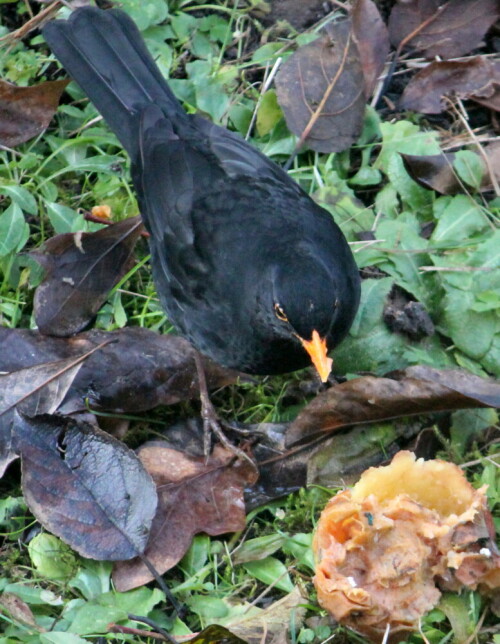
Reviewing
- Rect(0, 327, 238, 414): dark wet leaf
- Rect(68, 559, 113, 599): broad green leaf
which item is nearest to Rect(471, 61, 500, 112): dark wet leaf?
Rect(0, 327, 238, 414): dark wet leaf

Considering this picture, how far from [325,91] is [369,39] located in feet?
1.57

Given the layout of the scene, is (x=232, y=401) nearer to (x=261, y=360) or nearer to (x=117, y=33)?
(x=261, y=360)

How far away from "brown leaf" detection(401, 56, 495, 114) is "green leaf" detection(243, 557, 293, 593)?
329 cm

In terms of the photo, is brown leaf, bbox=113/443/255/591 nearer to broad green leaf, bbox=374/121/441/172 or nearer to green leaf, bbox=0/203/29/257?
green leaf, bbox=0/203/29/257

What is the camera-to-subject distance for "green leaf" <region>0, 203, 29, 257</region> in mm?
6031

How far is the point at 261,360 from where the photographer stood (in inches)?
202

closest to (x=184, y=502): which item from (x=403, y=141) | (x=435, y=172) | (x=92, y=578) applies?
(x=92, y=578)

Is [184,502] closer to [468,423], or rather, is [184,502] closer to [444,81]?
[468,423]

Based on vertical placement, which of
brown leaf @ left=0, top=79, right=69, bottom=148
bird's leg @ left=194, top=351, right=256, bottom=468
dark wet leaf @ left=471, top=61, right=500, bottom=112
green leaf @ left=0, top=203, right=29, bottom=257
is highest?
brown leaf @ left=0, top=79, right=69, bottom=148

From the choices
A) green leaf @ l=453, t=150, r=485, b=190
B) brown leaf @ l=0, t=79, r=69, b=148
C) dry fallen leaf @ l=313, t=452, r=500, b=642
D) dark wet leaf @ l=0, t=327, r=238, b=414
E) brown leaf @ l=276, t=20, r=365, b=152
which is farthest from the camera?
brown leaf @ l=0, t=79, r=69, b=148

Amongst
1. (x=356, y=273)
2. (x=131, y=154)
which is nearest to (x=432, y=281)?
(x=356, y=273)

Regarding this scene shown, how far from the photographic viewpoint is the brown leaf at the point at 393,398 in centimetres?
470

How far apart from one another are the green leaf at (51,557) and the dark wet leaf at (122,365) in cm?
76

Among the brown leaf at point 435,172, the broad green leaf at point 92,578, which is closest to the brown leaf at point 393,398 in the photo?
the broad green leaf at point 92,578
